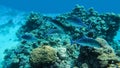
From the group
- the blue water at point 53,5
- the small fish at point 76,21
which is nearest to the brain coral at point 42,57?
the small fish at point 76,21

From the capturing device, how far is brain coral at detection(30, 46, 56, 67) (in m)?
8.02

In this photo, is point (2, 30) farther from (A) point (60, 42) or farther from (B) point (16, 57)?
(A) point (60, 42)

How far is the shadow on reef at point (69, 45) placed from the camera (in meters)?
7.74

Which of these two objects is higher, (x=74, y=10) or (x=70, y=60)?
(x=74, y=10)

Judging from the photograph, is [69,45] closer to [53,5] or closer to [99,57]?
[99,57]

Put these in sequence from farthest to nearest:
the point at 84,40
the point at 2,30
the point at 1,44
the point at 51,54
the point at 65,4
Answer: the point at 65,4
the point at 2,30
the point at 1,44
the point at 51,54
the point at 84,40

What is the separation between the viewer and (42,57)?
802 cm

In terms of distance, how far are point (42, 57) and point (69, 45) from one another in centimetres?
200

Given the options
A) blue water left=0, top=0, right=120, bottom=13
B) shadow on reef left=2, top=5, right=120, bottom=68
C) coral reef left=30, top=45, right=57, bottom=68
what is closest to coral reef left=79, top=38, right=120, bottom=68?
shadow on reef left=2, top=5, right=120, bottom=68

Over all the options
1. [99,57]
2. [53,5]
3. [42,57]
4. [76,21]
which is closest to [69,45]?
[42,57]

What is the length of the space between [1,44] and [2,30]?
9.71 ft

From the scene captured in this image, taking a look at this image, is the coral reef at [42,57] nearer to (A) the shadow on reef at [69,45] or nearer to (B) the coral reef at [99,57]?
(A) the shadow on reef at [69,45]

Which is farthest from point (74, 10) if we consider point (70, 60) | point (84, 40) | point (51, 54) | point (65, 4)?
point (65, 4)

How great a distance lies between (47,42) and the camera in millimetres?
9898
